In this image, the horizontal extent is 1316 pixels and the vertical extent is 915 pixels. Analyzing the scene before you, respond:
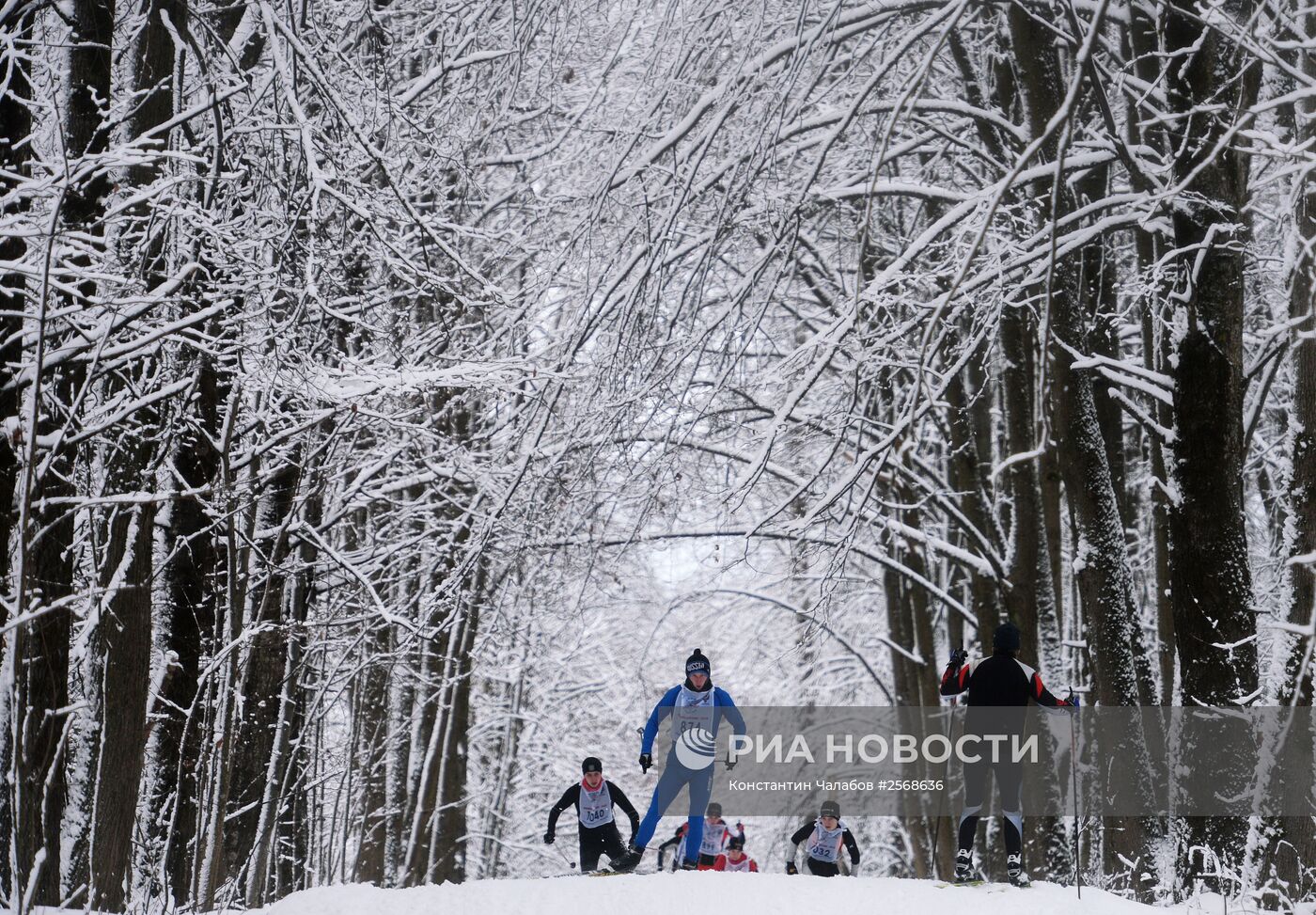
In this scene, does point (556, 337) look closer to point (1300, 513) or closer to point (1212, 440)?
point (1212, 440)

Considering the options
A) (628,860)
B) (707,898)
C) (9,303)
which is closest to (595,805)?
(628,860)

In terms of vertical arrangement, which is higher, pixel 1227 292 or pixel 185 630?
pixel 1227 292

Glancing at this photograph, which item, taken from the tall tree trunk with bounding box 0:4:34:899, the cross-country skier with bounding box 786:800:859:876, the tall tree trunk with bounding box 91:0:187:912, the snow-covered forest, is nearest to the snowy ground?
the snow-covered forest

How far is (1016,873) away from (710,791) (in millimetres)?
2729

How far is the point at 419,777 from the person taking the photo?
18.2 meters

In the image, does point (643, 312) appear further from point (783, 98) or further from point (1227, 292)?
point (1227, 292)

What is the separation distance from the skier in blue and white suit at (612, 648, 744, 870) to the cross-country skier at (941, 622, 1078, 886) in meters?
1.80

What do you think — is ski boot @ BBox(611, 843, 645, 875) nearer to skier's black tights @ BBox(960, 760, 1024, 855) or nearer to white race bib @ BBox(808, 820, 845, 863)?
skier's black tights @ BBox(960, 760, 1024, 855)

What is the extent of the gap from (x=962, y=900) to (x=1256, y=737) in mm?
2189

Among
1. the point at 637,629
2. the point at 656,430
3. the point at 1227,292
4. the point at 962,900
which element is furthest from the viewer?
the point at 637,629

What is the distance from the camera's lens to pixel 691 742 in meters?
9.19

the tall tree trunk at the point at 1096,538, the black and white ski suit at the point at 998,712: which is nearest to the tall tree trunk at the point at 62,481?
the black and white ski suit at the point at 998,712

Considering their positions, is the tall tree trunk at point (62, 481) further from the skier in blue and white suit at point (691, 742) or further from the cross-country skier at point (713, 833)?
the cross-country skier at point (713, 833)

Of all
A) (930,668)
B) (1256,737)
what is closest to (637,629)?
(930,668)
